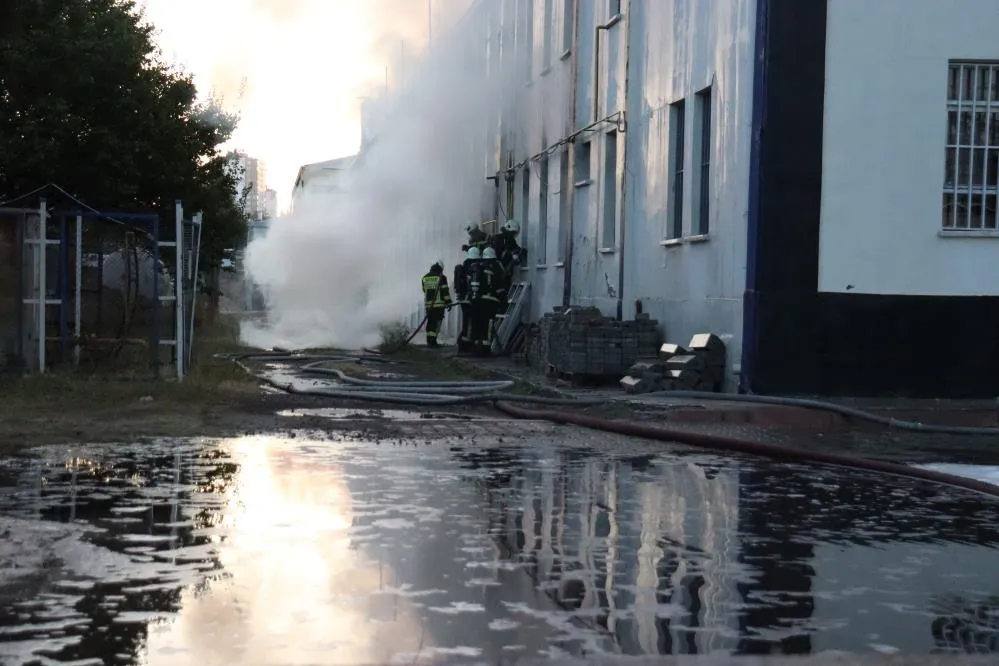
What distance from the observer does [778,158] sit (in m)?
13.7

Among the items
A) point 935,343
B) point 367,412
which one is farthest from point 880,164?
point 367,412

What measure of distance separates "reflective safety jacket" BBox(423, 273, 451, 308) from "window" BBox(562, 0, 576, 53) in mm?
5183

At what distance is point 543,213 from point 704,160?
9.72m

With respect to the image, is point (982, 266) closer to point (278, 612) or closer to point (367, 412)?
point (367, 412)

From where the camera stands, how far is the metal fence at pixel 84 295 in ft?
51.8

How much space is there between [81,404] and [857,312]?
799cm

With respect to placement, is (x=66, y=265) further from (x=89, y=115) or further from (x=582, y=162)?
(x=582, y=162)

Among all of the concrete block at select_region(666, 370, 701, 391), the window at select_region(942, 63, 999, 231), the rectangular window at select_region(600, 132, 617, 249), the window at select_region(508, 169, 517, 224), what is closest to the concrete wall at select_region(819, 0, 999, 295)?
the window at select_region(942, 63, 999, 231)

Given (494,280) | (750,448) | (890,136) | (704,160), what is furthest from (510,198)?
(750,448)

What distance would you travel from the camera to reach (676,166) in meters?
17.0

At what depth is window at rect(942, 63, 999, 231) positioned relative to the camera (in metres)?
14.0

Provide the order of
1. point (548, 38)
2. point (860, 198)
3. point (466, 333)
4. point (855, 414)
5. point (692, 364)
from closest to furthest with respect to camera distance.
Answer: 1. point (855, 414)
2. point (860, 198)
3. point (692, 364)
4. point (466, 333)
5. point (548, 38)

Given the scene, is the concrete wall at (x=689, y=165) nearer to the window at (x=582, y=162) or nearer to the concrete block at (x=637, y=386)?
the concrete block at (x=637, y=386)

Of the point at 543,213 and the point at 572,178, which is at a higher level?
the point at 572,178
